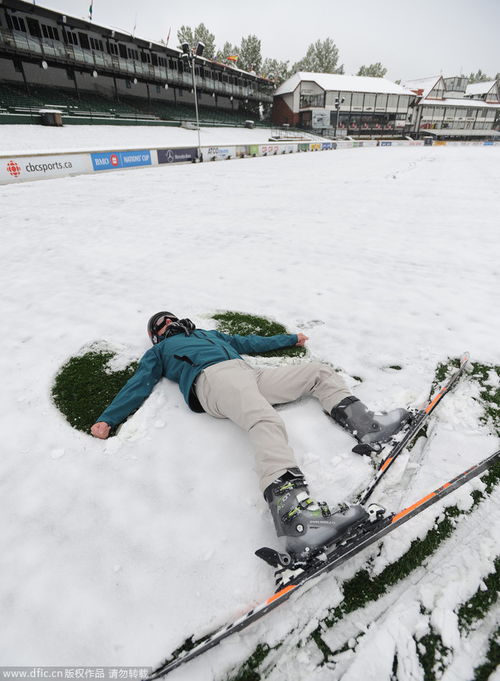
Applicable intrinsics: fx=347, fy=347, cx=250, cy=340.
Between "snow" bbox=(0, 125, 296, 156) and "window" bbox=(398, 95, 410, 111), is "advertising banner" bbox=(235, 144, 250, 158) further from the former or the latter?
"window" bbox=(398, 95, 410, 111)

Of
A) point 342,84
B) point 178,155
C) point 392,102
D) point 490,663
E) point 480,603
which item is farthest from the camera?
point 392,102

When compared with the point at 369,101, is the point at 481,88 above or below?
above

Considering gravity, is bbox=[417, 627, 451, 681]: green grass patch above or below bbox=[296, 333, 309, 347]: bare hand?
below

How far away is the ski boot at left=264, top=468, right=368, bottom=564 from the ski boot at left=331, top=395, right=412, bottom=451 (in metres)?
0.71

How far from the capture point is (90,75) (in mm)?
34781

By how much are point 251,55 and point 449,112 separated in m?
42.7

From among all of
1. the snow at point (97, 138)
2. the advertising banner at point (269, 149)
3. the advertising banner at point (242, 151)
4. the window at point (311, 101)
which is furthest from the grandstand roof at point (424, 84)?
the advertising banner at point (242, 151)

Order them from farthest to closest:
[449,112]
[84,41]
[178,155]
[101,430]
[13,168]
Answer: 1. [449,112]
2. [84,41]
3. [178,155]
4. [13,168]
5. [101,430]

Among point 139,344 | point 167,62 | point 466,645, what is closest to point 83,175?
point 139,344

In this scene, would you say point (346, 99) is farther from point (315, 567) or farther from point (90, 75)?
point (315, 567)

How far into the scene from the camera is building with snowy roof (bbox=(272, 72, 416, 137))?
2112 inches

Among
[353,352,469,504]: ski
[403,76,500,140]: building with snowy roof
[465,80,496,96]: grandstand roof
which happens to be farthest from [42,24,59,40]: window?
[465,80,496,96]: grandstand roof

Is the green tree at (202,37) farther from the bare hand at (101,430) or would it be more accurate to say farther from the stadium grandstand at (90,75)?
the bare hand at (101,430)

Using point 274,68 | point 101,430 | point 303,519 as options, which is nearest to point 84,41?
point 101,430
